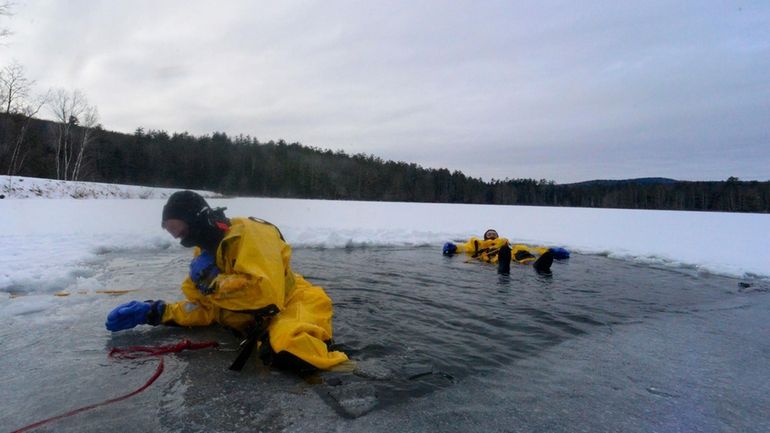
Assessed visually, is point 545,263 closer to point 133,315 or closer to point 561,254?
point 561,254

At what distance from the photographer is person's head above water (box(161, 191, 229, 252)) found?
2.66 metres

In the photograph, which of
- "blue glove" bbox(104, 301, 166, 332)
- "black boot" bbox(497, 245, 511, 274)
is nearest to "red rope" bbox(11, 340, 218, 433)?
"blue glove" bbox(104, 301, 166, 332)

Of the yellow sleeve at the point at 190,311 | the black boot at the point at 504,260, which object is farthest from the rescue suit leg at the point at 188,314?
the black boot at the point at 504,260

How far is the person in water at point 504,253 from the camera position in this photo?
6.42 meters

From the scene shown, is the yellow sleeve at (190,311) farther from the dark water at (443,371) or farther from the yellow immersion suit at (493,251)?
the yellow immersion suit at (493,251)

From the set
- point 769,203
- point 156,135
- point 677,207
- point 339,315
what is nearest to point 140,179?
point 156,135

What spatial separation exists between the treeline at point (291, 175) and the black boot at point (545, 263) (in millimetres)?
32554

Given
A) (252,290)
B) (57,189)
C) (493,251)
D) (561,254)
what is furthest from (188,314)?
(57,189)

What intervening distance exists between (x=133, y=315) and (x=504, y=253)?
508 centimetres

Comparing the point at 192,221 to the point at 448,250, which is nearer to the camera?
the point at 192,221

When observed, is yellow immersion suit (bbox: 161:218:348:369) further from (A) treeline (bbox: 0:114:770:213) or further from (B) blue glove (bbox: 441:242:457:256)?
(A) treeline (bbox: 0:114:770:213)

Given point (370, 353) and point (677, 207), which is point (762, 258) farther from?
point (677, 207)

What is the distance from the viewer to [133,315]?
3010 millimetres

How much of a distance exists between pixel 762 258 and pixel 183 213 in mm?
10508
